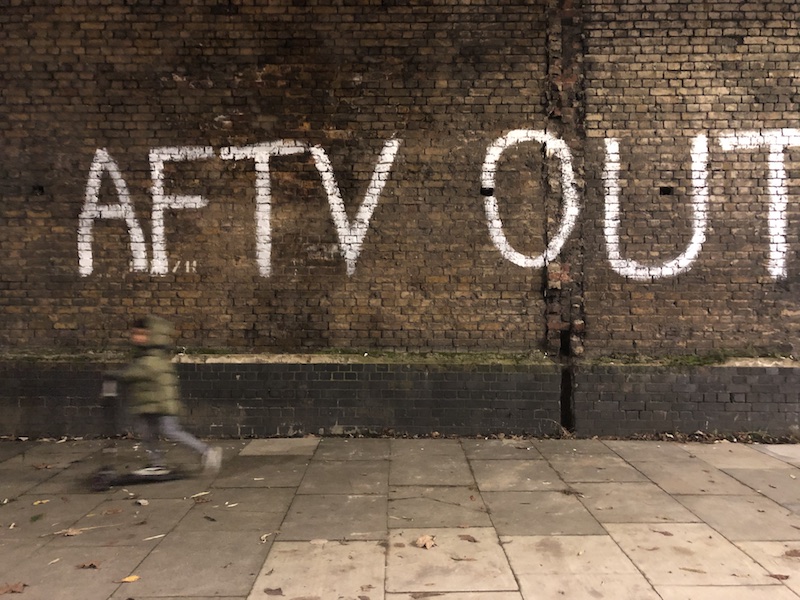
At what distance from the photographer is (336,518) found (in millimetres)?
3990

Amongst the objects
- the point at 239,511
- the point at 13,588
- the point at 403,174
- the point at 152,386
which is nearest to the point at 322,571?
the point at 239,511

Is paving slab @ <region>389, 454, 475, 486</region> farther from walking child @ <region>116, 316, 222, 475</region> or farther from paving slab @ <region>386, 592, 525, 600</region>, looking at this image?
walking child @ <region>116, 316, 222, 475</region>

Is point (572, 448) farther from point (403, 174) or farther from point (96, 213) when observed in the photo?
point (96, 213)

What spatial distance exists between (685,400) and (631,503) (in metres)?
2.25

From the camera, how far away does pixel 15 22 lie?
600 cm

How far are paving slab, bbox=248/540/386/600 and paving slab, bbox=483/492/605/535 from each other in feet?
3.26

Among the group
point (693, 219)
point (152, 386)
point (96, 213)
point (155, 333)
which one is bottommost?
point (152, 386)

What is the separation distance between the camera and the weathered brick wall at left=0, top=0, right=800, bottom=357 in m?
6.00

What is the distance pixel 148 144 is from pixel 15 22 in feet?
6.70

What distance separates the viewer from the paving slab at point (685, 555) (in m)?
3.21

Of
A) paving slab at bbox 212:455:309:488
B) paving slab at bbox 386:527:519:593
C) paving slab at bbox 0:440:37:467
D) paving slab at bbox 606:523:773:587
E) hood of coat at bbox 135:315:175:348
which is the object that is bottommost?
paving slab at bbox 606:523:773:587

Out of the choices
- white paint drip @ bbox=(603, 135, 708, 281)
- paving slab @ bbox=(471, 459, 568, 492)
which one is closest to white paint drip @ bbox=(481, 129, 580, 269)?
white paint drip @ bbox=(603, 135, 708, 281)

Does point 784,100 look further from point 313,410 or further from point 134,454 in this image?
point 134,454

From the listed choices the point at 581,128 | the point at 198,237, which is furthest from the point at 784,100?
the point at 198,237
